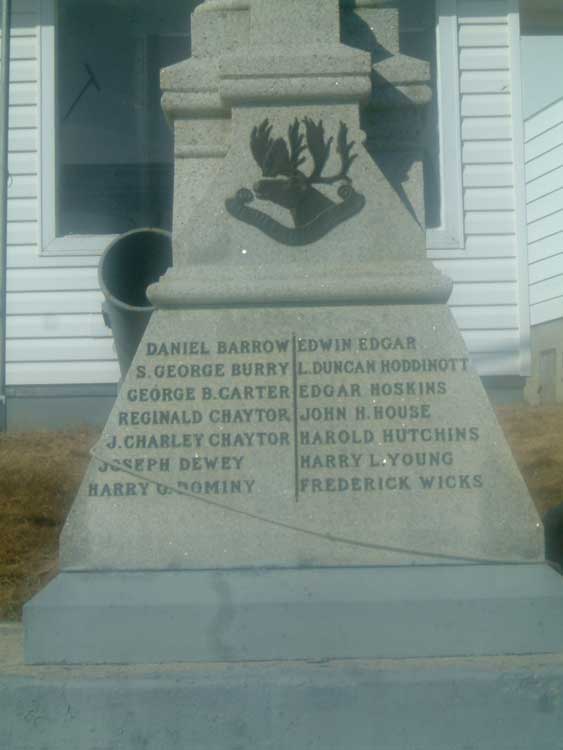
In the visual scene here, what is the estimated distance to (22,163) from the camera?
9586mm

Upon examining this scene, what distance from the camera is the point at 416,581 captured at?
3.61m

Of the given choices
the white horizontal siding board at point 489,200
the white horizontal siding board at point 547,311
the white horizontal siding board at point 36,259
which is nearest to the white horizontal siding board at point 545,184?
the white horizontal siding board at point 547,311

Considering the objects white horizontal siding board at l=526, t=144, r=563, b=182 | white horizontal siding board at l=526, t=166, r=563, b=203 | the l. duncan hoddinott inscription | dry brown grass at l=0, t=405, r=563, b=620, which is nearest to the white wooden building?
dry brown grass at l=0, t=405, r=563, b=620

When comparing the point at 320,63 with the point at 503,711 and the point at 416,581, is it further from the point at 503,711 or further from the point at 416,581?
the point at 503,711

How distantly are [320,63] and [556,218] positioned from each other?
947cm

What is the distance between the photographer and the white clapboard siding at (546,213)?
42.1 ft

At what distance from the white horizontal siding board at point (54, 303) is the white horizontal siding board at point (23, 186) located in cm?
84

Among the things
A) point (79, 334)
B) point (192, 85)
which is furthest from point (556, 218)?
point (192, 85)

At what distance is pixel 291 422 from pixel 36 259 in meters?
6.14

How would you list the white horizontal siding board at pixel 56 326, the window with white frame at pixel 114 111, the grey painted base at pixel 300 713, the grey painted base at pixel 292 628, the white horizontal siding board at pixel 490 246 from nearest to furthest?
the grey painted base at pixel 300 713, the grey painted base at pixel 292 628, the white horizontal siding board at pixel 56 326, the white horizontal siding board at pixel 490 246, the window with white frame at pixel 114 111

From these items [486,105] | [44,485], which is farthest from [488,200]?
[44,485]

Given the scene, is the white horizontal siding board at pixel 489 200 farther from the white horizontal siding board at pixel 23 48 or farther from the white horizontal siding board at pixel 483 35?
the white horizontal siding board at pixel 23 48

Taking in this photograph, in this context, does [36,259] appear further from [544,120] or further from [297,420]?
[544,120]

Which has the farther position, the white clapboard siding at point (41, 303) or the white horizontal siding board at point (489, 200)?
the white horizontal siding board at point (489, 200)
